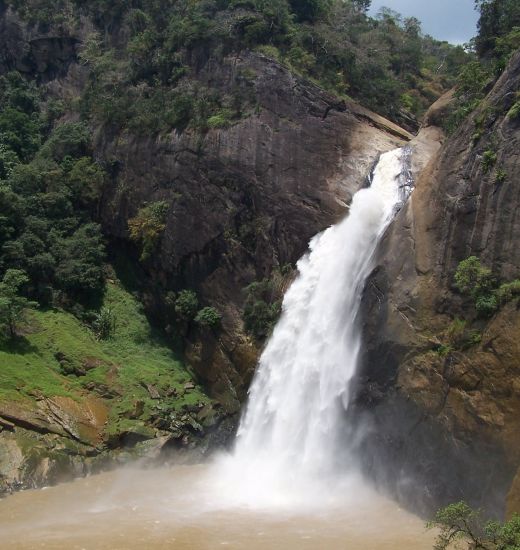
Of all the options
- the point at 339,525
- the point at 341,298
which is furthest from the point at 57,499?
the point at 341,298

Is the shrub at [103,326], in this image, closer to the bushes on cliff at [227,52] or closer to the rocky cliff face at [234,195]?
the rocky cliff face at [234,195]

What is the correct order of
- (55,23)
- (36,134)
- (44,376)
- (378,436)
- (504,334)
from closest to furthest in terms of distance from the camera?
(504,334), (378,436), (44,376), (36,134), (55,23)

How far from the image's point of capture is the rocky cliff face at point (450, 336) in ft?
47.5

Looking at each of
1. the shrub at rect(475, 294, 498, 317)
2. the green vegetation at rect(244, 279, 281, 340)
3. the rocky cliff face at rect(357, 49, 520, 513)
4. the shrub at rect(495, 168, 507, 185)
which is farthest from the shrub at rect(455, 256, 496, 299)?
the green vegetation at rect(244, 279, 281, 340)

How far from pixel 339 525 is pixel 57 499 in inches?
324

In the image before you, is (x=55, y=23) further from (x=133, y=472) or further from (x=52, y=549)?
(x=52, y=549)

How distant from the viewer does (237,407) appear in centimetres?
2452

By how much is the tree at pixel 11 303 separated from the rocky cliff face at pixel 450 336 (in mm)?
13102

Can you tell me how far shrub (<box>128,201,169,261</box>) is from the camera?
95.1 ft

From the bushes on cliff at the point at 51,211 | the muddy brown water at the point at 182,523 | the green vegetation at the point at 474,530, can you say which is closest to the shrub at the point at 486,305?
the green vegetation at the point at 474,530

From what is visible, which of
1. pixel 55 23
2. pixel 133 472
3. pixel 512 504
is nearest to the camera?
pixel 512 504

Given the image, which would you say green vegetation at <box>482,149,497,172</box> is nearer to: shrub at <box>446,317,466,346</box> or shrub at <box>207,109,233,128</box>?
shrub at <box>446,317,466,346</box>

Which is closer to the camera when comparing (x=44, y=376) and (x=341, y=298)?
(x=341, y=298)

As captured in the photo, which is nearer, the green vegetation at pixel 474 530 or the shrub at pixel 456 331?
the green vegetation at pixel 474 530
